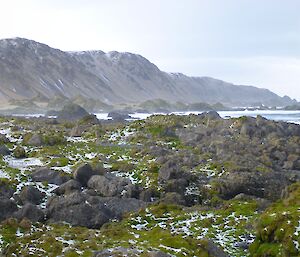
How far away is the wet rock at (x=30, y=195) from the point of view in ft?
103

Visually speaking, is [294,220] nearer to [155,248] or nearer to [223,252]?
[223,252]

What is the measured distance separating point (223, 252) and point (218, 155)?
26.8m

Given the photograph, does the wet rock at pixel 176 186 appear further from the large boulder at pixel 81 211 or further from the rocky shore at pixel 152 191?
the large boulder at pixel 81 211

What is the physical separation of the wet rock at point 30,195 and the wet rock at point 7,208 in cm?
244

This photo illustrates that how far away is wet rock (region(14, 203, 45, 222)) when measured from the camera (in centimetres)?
2727

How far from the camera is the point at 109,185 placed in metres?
34.8

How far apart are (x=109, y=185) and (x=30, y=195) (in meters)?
6.25

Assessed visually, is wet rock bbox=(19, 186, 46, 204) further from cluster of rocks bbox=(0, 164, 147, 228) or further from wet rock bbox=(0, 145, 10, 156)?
wet rock bbox=(0, 145, 10, 156)

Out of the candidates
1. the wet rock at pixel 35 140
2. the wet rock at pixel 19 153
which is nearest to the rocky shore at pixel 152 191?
the wet rock at pixel 19 153

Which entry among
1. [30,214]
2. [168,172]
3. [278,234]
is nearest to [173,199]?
[168,172]

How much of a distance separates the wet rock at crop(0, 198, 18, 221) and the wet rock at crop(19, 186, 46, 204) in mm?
2442

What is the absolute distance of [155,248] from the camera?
21.1 metres

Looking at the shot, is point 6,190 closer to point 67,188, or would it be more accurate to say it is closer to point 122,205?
point 67,188

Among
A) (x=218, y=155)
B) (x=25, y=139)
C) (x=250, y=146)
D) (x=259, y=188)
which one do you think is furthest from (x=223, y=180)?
(x=25, y=139)
